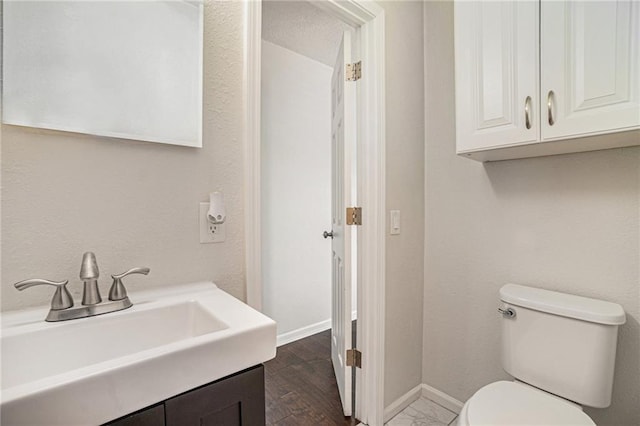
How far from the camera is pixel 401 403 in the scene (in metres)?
1.70

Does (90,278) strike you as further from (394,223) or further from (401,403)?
(401,403)

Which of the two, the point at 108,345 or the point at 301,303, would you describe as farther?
the point at 301,303

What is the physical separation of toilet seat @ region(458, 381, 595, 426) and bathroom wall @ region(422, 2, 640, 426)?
0.39 meters

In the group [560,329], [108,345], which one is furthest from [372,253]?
[108,345]

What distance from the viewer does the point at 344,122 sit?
1.67m

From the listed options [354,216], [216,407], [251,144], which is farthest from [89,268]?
[354,216]

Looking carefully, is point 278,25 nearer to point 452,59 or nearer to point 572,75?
point 452,59

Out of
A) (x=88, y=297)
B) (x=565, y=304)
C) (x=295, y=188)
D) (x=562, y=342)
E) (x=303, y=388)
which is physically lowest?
(x=303, y=388)

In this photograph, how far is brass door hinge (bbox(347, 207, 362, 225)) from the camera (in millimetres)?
1611

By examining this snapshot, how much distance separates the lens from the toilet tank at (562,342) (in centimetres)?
108

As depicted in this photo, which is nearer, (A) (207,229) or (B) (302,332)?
(A) (207,229)

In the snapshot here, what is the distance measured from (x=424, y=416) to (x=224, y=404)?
1.45 m

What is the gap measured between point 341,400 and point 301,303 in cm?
100

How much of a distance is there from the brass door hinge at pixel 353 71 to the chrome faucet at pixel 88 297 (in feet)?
4.43
